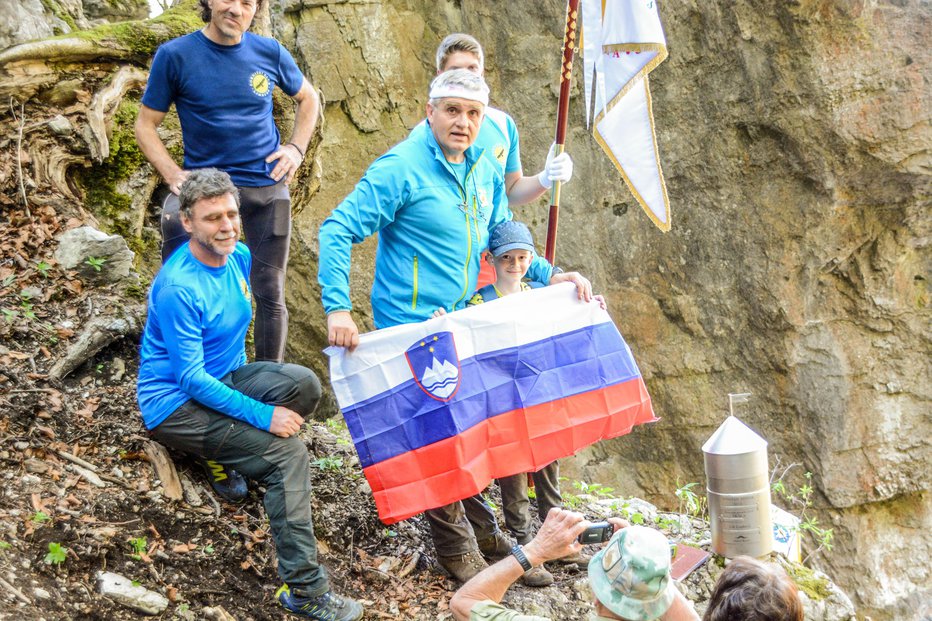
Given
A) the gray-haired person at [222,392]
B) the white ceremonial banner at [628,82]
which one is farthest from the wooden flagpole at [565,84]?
the gray-haired person at [222,392]

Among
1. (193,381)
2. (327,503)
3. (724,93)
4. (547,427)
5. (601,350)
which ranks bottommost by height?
(327,503)

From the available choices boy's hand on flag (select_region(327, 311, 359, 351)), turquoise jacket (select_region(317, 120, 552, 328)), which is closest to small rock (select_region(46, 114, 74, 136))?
turquoise jacket (select_region(317, 120, 552, 328))

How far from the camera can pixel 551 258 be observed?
420 centimetres

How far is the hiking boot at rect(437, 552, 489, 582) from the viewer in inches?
144

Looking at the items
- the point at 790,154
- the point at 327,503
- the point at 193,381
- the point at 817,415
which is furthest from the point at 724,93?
the point at 193,381

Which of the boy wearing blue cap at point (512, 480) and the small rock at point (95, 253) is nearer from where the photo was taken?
the boy wearing blue cap at point (512, 480)

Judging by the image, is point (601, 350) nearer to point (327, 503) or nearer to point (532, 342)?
point (532, 342)

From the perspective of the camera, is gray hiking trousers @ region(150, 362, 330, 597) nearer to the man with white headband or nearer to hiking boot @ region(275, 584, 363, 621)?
hiking boot @ region(275, 584, 363, 621)

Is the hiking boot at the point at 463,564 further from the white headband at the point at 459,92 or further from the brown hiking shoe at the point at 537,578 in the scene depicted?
the white headband at the point at 459,92

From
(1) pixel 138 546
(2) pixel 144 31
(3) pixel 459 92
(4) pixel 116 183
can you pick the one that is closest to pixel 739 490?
(3) pixel 459 92

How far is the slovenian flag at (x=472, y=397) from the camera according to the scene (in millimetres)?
3342

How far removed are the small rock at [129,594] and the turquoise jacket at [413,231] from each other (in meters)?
1.25

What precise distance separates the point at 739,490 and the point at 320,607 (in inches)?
76.7

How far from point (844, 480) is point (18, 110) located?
7608mm
